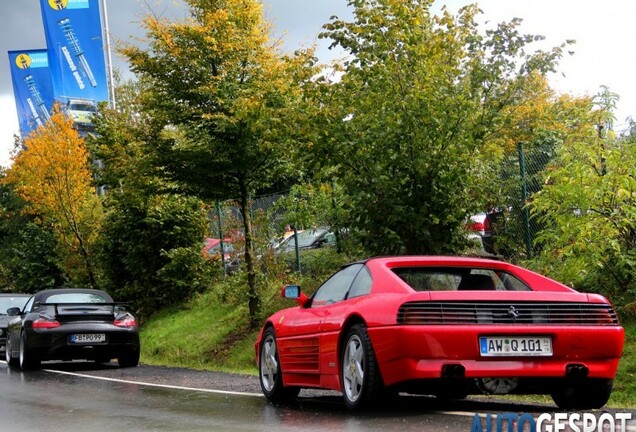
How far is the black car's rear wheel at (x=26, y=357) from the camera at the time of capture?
17422mm

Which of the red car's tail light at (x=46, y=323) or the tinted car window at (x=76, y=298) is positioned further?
the tinted car window at (x=76, y=298)

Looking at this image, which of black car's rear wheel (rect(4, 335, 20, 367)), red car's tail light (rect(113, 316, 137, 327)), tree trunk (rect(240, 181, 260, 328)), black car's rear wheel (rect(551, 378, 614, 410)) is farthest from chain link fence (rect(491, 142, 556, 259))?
black car's rear wheel (rect(4, 335, 20, 367))

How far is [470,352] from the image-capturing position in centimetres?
789

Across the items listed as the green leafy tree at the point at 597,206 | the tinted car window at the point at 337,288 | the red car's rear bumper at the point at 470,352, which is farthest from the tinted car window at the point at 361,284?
the green leafy tree at the point at 597,206

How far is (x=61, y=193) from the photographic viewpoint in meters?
31.3

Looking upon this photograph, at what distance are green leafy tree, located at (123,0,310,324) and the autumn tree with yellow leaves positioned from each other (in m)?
12.2

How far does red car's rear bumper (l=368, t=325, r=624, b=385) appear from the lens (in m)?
7.86

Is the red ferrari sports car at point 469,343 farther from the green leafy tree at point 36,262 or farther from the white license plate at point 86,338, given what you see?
the green leafy tree at point 36,262

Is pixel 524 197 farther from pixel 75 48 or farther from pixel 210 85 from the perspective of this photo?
pixel 75 48

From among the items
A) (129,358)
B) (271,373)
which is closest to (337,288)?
(271,373)

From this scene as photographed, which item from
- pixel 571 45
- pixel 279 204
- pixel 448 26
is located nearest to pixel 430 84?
→ pixel 448 26

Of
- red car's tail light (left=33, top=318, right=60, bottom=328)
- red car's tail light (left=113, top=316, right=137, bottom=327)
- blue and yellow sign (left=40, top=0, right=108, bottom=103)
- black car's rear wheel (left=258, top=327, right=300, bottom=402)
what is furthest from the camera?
blue and yellow sign (left=40, top=0, right=108, bottom=103)

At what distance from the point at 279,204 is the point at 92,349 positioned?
13.1 ft

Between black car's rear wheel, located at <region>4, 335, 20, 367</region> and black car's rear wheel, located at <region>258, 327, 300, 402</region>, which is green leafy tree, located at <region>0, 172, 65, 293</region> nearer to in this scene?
black car's rear wheel, located at <region>4, 335, 20, 367</region>
